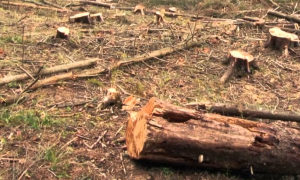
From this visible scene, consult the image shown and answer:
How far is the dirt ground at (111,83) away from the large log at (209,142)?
0.22m

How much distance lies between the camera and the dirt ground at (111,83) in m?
4.05

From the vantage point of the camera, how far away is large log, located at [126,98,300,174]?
148 inches

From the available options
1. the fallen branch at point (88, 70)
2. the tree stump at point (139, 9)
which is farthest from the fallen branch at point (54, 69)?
the tree stump at point (139, 9)

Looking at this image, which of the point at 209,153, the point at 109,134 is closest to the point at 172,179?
the point at 209,153

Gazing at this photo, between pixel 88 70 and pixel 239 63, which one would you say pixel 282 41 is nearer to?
pixel 239 63

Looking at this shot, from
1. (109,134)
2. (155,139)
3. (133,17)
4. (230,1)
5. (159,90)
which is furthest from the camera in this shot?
(230,1)

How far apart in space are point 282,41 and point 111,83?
11.1 feet

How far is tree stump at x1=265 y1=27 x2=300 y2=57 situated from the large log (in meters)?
3.65

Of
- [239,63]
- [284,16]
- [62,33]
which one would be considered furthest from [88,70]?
[284,16]

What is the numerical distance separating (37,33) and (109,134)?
3820mm

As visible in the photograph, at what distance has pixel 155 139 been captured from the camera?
372 cm

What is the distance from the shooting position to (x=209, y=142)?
3.77m

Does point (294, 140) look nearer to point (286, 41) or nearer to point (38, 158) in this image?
point (38, 158)

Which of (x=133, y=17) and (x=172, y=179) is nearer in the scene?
(x=172, y=179)
